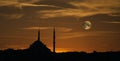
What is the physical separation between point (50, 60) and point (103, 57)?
1334 cm

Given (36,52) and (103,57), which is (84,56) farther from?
(36,52)

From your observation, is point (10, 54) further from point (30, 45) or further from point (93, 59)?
point (93, 59)

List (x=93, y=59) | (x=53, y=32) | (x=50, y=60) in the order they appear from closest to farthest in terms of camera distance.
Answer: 1. (x=50, y=60)
2. (x=93, y=59)
3. (x=53, y=32)

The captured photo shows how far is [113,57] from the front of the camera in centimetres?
8794

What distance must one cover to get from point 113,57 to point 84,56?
7.00 m

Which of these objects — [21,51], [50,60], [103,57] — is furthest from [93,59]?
[21,51]

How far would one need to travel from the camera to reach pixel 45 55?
87.3 meters

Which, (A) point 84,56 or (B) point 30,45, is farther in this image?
(B) point 30,45

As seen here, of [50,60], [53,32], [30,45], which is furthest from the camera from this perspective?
[53,32]

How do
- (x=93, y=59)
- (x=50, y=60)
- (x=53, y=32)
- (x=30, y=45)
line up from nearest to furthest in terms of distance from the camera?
(x=50, y=60)
(x=93, y=59)
(x=30, y=45)
(x=53, y=32)

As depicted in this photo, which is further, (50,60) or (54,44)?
(54,44)

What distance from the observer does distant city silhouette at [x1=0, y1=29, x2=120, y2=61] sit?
83875mm

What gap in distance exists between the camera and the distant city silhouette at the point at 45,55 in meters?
83.9

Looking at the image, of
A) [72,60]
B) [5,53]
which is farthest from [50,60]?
[5,53]
